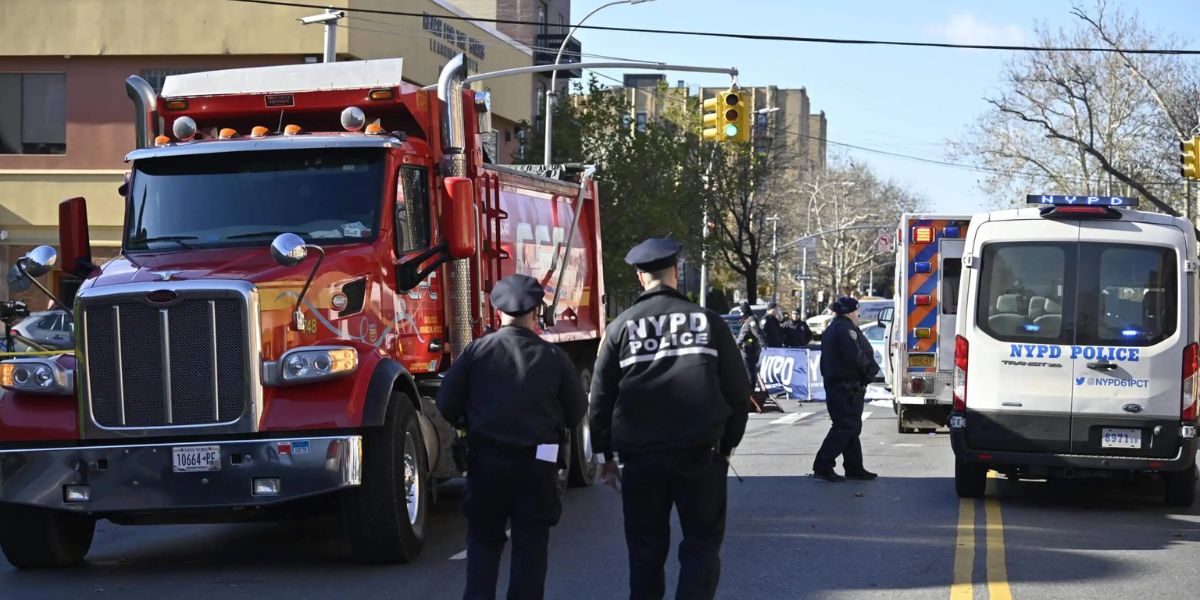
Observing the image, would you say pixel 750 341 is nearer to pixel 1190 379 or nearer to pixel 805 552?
pixel 1190 379

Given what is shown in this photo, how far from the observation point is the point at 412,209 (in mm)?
10500

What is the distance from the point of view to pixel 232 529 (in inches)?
464

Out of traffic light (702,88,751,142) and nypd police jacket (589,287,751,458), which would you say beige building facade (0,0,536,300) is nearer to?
traffic light (702,88,751,142)

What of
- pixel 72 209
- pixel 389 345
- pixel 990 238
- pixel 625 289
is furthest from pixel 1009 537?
pixel 625 289

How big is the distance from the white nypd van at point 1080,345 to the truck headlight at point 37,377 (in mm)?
6564

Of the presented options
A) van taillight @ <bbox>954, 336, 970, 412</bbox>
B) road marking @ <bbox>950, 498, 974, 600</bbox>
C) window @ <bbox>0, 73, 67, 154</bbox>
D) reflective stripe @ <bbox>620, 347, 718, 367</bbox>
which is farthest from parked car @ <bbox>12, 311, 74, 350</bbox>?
reflective stripe @ <bbox>620, 347, 718, 367</bbox>

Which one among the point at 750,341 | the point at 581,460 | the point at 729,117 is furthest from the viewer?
the point at 729,117

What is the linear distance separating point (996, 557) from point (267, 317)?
15.5 ft

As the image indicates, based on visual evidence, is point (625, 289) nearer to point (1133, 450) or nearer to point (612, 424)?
point (1133, 450)

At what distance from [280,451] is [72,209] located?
2870 mm

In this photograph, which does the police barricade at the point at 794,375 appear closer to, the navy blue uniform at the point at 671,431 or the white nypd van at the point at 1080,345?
the white nypd van at the point at 1080,345

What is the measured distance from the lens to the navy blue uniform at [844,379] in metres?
14.0

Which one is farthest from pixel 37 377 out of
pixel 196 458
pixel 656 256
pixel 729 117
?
pixel 729 117

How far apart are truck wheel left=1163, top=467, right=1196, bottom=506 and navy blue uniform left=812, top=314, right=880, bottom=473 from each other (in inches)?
111
